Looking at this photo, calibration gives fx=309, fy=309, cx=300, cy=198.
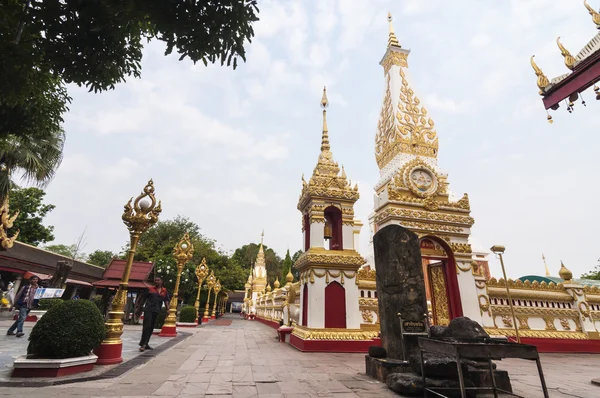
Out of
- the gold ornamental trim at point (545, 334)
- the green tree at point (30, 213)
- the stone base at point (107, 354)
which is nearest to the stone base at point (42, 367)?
the stone base at point (107, 354)

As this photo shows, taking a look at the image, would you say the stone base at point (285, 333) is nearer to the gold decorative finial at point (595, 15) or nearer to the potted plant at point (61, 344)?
the potted plant at point (61, 344)

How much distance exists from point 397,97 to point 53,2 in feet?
44.5

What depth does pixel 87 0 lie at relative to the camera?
3.41 m

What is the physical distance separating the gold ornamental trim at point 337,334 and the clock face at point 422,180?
5.23 metres

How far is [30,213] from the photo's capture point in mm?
27672

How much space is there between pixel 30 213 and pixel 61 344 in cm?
3026

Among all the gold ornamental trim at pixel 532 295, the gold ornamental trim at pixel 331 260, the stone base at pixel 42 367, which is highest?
the gold ornamental trim at pixel 331 260

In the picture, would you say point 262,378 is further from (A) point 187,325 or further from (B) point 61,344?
(A) point 187,325

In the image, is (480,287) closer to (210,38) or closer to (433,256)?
(433,256)

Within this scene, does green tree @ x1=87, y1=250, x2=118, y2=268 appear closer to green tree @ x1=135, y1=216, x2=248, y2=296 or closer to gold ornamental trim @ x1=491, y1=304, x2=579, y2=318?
green tree @ x1=135, y1=216, x2=248, y2=296

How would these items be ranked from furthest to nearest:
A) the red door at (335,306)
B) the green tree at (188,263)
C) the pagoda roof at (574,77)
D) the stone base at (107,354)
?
the green tree at (188,263)
the red door at (335,306)
the pagoda roof at (574,77)
the stone base at (107,354)

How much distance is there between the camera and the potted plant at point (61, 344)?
16.0ft

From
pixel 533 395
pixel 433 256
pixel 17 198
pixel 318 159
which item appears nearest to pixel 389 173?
pixel 318 159

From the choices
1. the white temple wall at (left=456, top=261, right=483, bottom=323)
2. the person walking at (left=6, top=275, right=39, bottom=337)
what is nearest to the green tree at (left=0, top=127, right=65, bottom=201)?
the person walking at (left=6, top=275, right=39, bottom=337)
